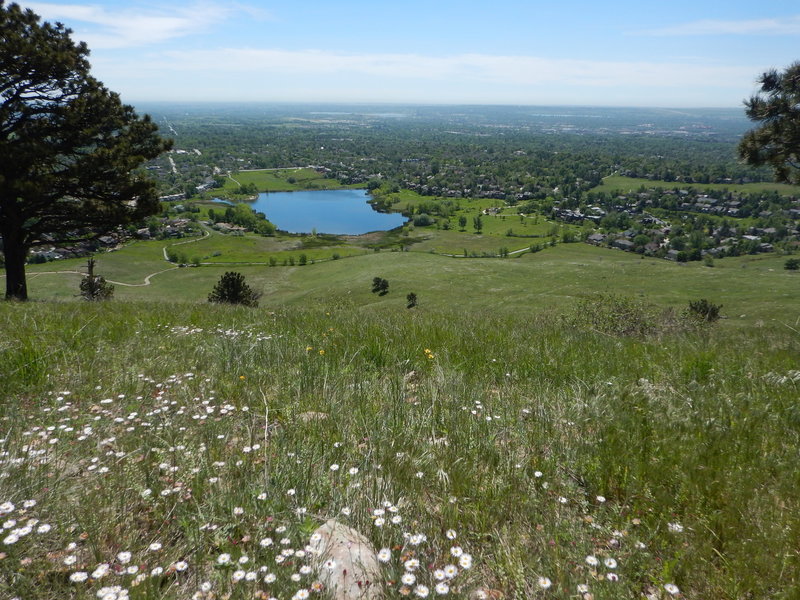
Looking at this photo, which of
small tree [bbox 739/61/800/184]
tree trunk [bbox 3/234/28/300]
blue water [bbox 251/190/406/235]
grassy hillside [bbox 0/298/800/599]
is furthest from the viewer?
blue water [bbox 251/190/406/235]

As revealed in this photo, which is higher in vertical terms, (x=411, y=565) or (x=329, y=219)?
(x=411, y=565)

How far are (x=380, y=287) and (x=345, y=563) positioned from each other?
6363 cm

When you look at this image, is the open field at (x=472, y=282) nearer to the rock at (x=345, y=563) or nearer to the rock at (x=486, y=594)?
the rock at (x=345, y=563)

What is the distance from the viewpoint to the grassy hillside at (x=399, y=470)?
256 centimetres

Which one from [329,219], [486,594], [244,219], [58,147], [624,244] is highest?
Result: [58,147]

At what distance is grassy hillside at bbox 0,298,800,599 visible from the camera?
2.56 meters

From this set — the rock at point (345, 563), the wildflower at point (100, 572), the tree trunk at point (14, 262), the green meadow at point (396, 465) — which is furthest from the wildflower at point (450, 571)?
the tree trunk at point (14, 262)

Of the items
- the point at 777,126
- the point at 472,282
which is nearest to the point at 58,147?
the point at 777,126

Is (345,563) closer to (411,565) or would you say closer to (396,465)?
(411,565)

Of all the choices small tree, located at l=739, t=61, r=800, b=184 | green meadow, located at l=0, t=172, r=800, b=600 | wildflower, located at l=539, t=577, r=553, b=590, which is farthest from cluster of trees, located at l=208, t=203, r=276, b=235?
wildflower, located at l=539, t=577, r=553, b=590

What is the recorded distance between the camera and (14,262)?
1886cm

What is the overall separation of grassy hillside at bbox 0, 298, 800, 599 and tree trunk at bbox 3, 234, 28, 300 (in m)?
16.5

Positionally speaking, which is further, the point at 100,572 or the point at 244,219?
the point at 244,219

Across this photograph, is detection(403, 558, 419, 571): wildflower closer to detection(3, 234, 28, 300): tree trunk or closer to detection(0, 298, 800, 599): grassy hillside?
detection(0, 298, 800, 599): grassy hillside
